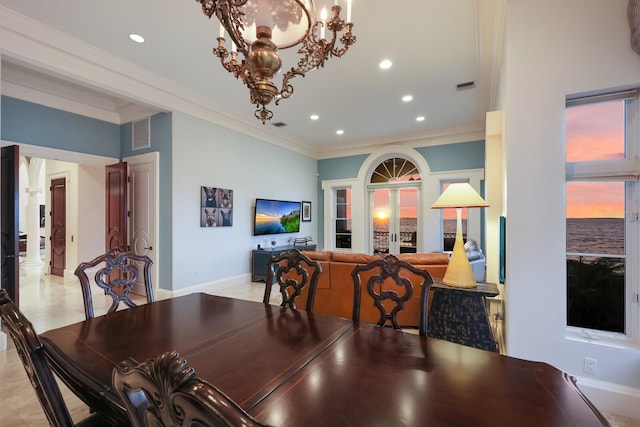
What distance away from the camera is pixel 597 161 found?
2.03 m

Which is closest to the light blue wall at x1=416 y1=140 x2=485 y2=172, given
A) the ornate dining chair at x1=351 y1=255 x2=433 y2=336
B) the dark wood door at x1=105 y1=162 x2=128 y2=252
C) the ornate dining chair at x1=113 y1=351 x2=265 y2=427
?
the ornate dining chair at x1=351 y1=255 x2=433 y2=336

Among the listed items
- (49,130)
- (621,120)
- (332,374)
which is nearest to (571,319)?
(621,120)

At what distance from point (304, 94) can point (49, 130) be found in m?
3.76

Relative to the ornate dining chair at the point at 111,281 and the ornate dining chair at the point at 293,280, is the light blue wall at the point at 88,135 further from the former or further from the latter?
A: the ornate dining chair at the point at 293,280

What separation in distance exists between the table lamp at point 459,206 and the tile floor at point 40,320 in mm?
1152

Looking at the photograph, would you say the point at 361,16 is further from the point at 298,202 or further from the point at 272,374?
the point at 298,202

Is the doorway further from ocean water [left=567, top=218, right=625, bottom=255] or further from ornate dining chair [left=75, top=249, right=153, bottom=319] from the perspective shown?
ornate dining chair [left=75, top=249, right=153, bottom=319]

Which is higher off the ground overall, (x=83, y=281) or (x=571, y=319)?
(x=83, y=281)

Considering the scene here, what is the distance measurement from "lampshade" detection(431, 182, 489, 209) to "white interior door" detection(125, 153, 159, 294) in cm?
414

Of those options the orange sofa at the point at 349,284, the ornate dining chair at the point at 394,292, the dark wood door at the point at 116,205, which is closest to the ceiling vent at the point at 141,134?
the dark wood door at the point at 116,205

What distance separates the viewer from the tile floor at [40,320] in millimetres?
1864

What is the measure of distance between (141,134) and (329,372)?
5.05 meters

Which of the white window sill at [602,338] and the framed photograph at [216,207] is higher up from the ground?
the framed photograph at [216,207]

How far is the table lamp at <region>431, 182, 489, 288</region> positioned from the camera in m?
2.35
